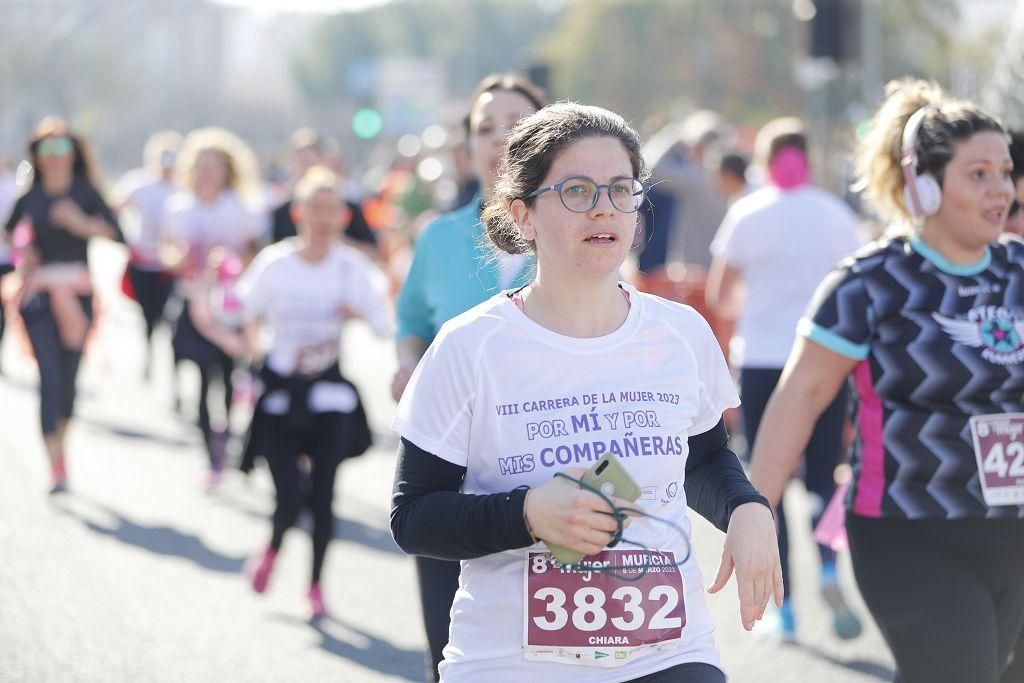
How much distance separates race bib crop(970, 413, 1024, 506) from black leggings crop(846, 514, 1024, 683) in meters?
0.07

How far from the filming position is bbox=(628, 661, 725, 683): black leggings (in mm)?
3096

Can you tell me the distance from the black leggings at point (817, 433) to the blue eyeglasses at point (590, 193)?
410 centimetres

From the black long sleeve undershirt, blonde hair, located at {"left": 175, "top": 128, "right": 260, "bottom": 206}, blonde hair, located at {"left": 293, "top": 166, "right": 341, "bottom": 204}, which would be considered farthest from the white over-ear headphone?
blonde hair, located at {"left": 175, "top": 128, "right": 260, "bottom": 206}

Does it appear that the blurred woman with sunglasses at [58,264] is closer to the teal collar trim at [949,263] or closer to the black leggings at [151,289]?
the black leggings at [151,289]

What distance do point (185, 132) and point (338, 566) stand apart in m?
116

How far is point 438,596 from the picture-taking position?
4.44m

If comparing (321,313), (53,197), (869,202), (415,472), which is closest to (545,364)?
(415,472)

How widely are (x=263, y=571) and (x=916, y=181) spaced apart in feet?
13.7

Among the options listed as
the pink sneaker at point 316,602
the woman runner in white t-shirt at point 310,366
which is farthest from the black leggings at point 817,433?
the pink sneaker at point 316,602

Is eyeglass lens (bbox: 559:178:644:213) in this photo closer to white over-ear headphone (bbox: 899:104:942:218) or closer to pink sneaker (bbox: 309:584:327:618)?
white over-ear headphone (bbox: 899:104:942:218)

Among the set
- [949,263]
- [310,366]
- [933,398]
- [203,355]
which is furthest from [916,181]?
[203,355]

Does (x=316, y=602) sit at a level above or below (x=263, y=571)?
below

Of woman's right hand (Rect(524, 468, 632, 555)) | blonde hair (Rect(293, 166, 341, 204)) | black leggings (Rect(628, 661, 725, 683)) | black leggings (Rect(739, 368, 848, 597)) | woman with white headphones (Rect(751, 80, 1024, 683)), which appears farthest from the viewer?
blonde hair (Rect(293, 166, 341, 204))

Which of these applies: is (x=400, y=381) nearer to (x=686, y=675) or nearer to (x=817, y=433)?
(x=686, y=675)
